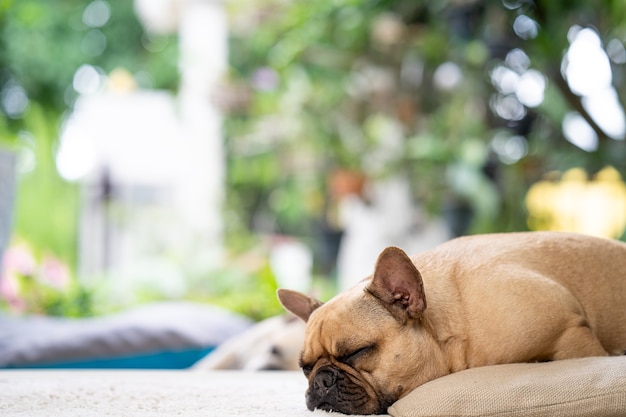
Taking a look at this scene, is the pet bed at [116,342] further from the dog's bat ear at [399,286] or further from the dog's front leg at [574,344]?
the dog's front leg at [574,344]

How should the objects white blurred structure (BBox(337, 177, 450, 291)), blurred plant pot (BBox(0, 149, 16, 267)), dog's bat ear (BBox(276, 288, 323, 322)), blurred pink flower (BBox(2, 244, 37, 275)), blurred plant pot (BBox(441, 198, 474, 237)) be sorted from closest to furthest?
dog's bat ear (BBox(276, 288, 323, 322)) → blurred plant pot (BBox(0, 149, 16, 267)) → blurred plant pot (BBox(441, 198, 474, 237)) → white blurred structure (BBox(337, 177, 450, 291)) → blurred pink flower (BBox(2, 244, 37, 275))

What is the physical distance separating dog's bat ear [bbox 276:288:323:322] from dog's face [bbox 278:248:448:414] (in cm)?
21

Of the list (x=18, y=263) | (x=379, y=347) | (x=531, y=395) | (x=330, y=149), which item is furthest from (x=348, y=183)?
(x=531, y=395)

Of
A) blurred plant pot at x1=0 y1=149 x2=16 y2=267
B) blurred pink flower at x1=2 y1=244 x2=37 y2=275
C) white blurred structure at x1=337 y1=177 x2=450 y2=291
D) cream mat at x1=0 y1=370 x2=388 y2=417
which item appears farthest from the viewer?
blurred pink flower at x1=2 y1=244 x2=37 y2=275

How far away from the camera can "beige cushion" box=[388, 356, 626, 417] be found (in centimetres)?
143

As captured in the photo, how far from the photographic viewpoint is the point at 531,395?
1452 mm

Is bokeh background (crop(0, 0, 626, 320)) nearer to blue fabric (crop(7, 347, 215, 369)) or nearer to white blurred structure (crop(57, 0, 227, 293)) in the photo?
white blurred structure (crop(57, 0, 227, 293))

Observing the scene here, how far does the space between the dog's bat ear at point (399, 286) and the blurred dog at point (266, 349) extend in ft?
3.22

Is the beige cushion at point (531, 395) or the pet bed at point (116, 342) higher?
the beige cushion at point (531, 395)

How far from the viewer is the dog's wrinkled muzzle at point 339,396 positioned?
159cm

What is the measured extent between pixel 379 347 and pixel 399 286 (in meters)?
0.13

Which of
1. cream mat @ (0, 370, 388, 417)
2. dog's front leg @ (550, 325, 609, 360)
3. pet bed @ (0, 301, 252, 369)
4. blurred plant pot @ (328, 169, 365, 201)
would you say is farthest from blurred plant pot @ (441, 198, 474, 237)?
dog's front leg @ (550, 325, 609, 360)

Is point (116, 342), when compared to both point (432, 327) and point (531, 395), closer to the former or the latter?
point (432, 327)

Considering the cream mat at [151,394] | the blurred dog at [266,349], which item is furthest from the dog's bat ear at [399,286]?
the blurred dog at [266,349]
